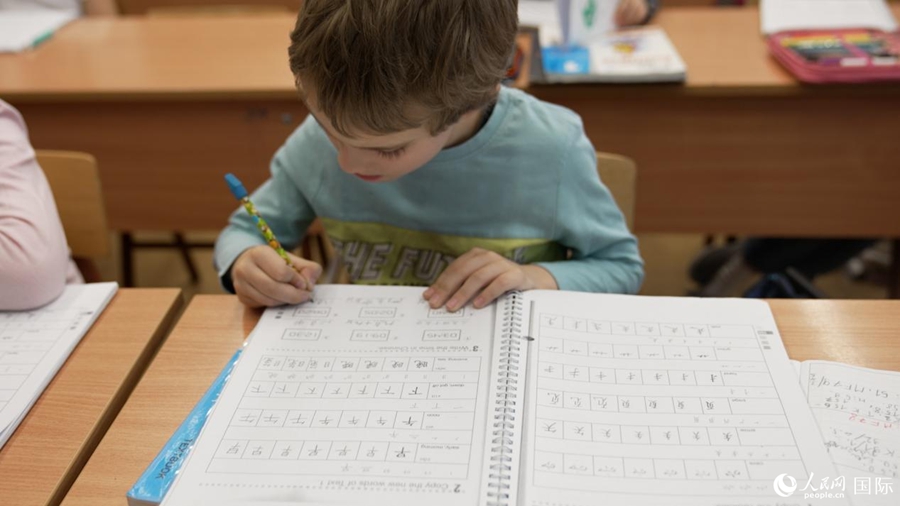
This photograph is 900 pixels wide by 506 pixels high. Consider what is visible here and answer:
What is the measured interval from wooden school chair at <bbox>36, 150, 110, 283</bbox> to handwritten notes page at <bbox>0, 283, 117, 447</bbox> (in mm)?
303

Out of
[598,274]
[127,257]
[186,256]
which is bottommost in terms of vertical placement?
[186,256]

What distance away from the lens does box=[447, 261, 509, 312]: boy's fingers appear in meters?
0.88

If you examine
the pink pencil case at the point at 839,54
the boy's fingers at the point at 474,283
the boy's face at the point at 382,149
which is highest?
the boy's face at the point at 382,149

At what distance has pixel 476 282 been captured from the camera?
34.9 inches

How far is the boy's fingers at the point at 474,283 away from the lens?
0.88 meters

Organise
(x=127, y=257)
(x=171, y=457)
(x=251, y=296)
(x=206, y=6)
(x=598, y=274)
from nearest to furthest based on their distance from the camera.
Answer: (x=171, y=457)
(x=251, y=296)
(x=598, y=274)
(x=127, y=257)
(x=206, y=6)

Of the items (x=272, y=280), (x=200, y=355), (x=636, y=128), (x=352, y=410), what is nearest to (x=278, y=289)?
(x=272, y=280)

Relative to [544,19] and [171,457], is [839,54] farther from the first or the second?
[171,457]

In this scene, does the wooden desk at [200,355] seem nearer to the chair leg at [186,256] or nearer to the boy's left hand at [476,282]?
the boy's left hand at [476,282]

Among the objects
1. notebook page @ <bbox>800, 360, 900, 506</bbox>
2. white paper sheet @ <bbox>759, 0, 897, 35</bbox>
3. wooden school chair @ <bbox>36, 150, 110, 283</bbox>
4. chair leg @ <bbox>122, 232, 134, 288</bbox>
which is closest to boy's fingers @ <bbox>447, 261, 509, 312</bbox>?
notebook page @ <bbox>800, 360, 900, 506</bbox>

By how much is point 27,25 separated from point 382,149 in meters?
1.71

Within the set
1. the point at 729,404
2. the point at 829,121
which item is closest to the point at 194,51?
the point at 829,121

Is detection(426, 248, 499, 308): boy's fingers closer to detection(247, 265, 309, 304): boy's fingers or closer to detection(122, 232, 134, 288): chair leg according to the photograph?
detection(247, 265, 309, 304): boy's fingers

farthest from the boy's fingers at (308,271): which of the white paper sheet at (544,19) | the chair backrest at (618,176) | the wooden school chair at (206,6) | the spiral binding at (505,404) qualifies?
the wooden school chair at (206,6)
